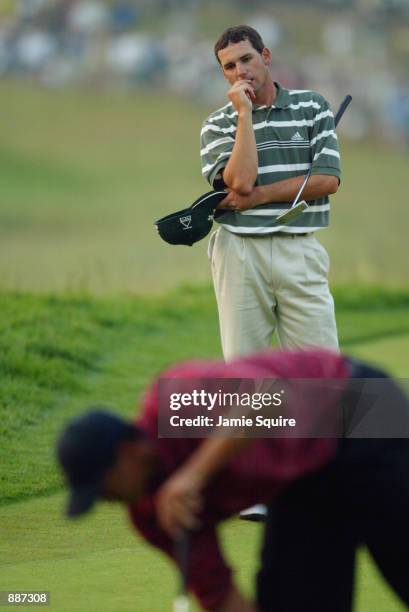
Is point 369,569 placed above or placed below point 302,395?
below

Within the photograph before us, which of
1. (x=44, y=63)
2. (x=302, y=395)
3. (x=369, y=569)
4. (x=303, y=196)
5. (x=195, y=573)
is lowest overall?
(x=369, y=569)

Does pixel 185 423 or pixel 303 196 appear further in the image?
pixel 303 196

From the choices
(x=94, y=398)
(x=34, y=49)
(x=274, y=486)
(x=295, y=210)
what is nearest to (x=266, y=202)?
(x=295, y=210)

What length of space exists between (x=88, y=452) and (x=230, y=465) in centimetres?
31

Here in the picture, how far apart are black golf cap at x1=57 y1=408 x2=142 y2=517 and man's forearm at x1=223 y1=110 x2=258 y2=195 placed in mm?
2062

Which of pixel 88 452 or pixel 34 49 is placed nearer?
pixel 88 452

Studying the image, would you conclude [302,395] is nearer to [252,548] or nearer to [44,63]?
[252,548]

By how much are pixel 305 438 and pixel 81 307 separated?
660cm

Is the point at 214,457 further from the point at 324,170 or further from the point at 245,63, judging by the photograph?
the point at 245,63

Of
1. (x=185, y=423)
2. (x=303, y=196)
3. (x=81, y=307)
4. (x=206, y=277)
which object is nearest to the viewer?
(x=185, y=423)

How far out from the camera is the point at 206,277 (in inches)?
459

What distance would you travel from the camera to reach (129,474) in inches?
103

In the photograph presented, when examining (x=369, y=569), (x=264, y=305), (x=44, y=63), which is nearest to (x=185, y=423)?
(x=369, y=569)

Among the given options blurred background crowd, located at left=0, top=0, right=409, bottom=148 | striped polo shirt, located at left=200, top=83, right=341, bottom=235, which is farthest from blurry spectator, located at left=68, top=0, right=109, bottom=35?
striped polo shirt, located at left=200, top=83, right=341, bottom=235
